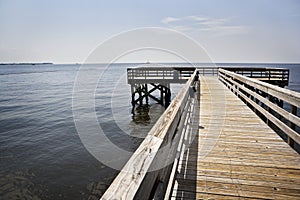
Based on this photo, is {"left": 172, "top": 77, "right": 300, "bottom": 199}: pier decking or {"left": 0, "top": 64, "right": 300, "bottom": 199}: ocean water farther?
{"left": 0, "top": 64, "right": 300, "bottom": 199}: ocean water

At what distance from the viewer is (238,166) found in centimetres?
307

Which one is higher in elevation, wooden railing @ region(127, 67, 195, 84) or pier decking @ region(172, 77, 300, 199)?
wooden railing @ region(127, 67, 195, 84)

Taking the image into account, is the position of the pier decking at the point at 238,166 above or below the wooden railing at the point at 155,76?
below

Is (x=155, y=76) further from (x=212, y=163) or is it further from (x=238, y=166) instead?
(x=238, y=166)

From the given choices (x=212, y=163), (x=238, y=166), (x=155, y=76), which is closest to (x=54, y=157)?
(x=212, y=163)

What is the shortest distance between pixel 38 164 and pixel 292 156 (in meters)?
8.58

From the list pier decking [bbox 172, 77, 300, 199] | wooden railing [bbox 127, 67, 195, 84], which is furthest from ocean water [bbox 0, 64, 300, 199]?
wooden railing [bbox 127, 67, 195, 84]

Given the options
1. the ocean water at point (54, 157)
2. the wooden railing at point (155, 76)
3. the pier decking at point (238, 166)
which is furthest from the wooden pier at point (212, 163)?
the wooden railing at point (155, 76)

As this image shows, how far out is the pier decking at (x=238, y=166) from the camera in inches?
96.9

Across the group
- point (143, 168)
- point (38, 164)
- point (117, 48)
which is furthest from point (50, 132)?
point (143, 168)

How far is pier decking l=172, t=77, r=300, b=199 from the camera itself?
2.46m

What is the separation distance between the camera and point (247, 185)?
102 inches

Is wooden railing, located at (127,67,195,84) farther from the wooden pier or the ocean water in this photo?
the wooden pier

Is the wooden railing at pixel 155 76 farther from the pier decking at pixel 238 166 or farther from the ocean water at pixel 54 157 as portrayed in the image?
the pier decking at pixel 238 166
